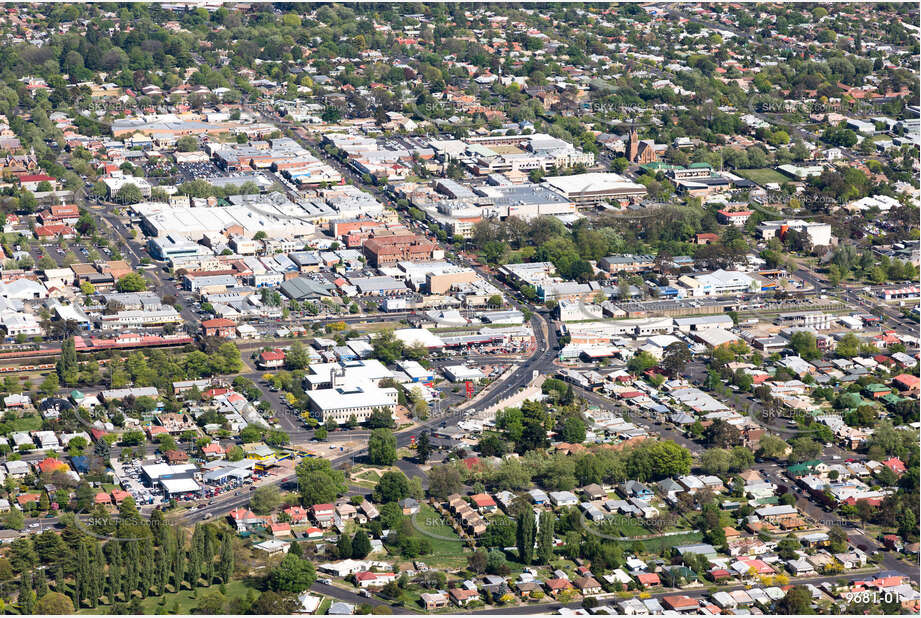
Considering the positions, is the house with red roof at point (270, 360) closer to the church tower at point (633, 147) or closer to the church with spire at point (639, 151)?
the church with spire at point (639, 151)

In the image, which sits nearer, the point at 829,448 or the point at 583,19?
the point at 829,448

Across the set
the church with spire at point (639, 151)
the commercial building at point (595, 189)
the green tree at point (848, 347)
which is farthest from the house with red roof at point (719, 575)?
the church with spire at point (639, 151)

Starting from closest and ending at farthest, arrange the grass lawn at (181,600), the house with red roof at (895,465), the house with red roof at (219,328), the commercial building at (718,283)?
the grass lawn at (181,600) → the house with red roof at (895,465) → the house with red roof at (219,328) → the commercial building at (718,283)

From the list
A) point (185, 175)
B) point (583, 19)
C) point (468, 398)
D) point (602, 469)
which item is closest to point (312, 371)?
point (468, 398)

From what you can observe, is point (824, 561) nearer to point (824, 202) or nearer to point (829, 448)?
point (829, 448)

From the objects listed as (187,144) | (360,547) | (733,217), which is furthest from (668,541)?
(187,144)
